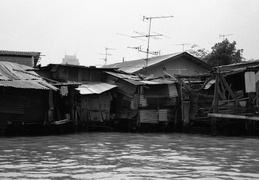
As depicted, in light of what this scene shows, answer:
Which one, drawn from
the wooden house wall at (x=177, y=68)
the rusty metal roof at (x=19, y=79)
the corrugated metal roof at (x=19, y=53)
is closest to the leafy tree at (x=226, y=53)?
the wooden house wall at (x=177, y=68)

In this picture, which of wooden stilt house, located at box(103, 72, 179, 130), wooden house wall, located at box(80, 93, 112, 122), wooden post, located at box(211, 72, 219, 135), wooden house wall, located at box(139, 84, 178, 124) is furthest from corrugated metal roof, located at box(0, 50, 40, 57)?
wooden post, located at box(211, 72, 219, 135)

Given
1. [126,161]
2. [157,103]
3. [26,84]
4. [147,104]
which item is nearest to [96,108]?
[147,104]

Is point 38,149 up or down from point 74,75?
down

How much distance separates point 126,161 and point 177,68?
2012 centimetres

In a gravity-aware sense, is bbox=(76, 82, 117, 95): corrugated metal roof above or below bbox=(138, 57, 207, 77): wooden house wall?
below

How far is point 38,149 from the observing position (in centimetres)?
1267

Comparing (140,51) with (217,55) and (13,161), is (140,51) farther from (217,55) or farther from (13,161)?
(13,161)

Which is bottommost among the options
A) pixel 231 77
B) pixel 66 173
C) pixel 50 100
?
pixel 66 173

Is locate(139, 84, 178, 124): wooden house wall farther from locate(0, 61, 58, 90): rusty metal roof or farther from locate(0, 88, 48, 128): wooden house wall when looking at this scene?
locate(0, 61, 58, 90): rusty metal roof

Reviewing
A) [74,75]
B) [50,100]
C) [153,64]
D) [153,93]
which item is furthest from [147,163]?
[153,64]

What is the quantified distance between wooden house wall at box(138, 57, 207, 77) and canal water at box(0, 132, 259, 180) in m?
15.1

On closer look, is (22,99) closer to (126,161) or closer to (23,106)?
(23,106)

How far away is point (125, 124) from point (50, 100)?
5.25 metres

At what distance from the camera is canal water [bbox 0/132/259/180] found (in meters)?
8.20
